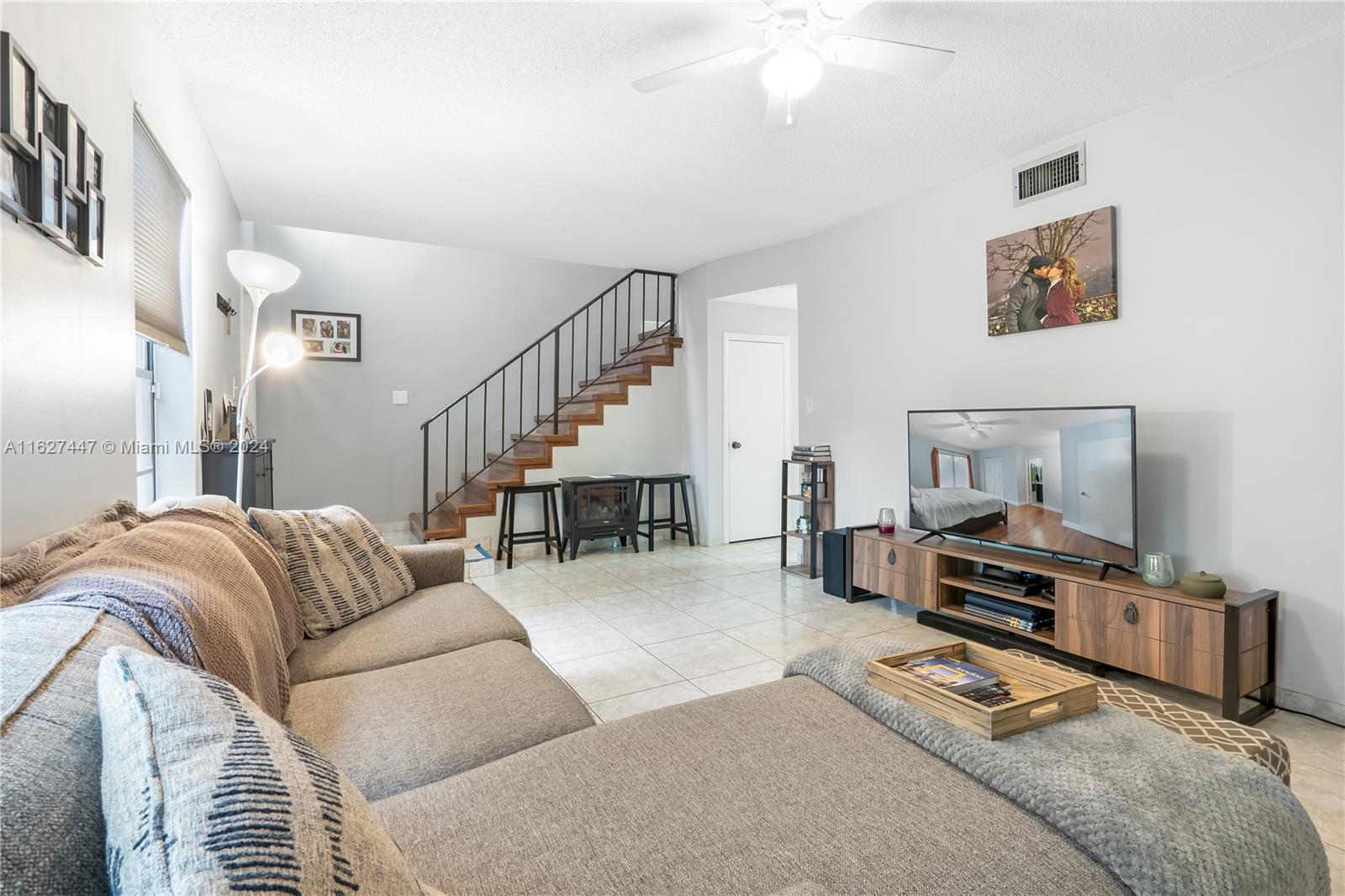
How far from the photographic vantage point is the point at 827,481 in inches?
190

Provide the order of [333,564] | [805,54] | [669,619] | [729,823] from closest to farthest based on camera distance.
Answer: [729,823] < [805,54] < [333,564] < [669,619]

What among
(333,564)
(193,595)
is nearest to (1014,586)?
(333,564)

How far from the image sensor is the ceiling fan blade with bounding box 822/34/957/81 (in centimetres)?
207

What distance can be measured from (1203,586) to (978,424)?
3.89 ft

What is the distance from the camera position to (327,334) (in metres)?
6.00

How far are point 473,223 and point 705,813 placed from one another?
4.29m

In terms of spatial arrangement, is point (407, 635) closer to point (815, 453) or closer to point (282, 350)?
point (282, 350)

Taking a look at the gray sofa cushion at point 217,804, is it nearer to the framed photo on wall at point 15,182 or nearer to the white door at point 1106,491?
the framed photo on wall at point 15,182

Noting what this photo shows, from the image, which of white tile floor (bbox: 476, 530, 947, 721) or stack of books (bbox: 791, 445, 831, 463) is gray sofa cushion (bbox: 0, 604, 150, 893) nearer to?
white tile floor (bbox: 476, 530, 947, 721)

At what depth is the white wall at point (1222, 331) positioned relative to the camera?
246cm

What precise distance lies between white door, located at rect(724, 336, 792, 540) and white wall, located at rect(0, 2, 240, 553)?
435cm

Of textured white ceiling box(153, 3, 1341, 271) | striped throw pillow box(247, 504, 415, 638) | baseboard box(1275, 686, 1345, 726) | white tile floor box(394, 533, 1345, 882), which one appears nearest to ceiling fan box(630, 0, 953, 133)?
textured white ceiling box(153, 3, 1341, 271)

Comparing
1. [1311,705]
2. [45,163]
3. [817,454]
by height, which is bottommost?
[1311,705]

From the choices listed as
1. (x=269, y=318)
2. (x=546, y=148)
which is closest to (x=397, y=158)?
(x=546, y=148)
